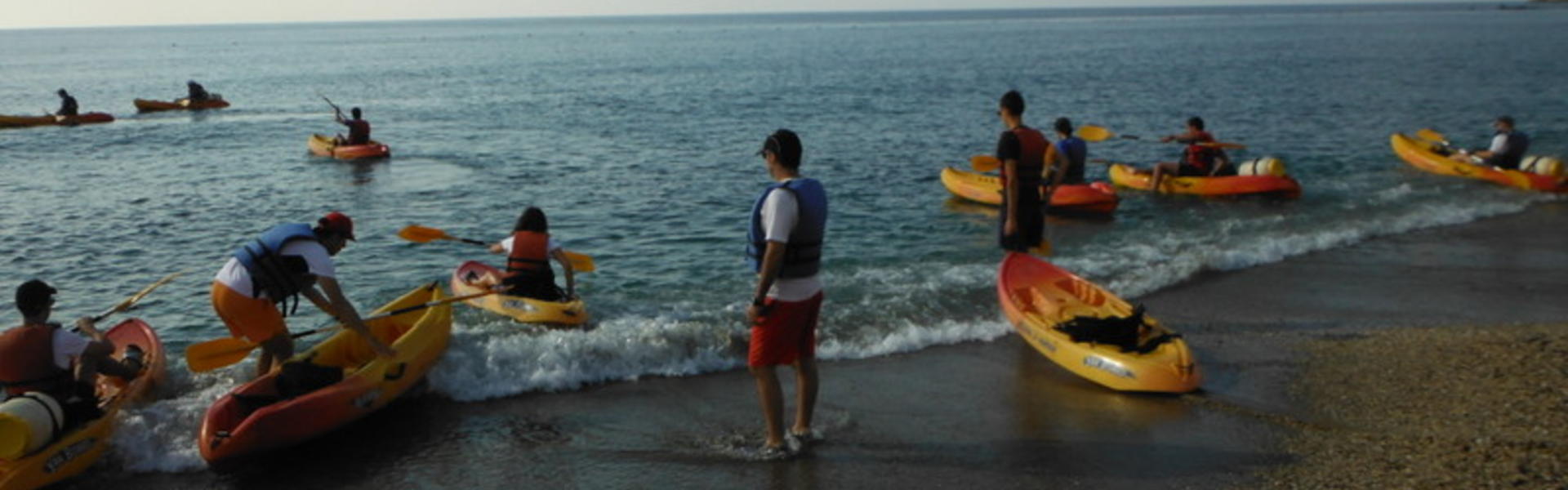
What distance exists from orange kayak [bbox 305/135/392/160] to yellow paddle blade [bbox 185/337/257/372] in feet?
51.0

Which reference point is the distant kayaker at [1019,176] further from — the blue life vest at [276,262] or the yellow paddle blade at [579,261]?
the blue life vest at [276,262]

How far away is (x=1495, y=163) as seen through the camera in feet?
55.0

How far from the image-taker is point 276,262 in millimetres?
6840

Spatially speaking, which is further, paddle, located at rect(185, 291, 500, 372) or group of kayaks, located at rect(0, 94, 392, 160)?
group of kayaks, located at rect(0, 94, 392, 160)

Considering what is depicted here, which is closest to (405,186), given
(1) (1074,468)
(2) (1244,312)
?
(2) (1244,312)

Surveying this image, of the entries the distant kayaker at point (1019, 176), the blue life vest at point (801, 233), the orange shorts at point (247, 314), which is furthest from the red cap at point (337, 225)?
the distant kayaker at point (1019, 176)

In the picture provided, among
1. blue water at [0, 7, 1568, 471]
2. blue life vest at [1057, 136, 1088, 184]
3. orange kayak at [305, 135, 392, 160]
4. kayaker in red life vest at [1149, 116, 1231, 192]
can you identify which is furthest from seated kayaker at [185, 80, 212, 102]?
blue life vest at [1057, 136, 1088, 184]

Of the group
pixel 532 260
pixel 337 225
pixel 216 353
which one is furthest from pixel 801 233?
pixel 532 260

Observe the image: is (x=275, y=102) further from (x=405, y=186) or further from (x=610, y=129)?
(x=405, y=186)

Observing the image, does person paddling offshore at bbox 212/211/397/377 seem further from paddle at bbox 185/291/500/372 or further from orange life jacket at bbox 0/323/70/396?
orange life jacket at bbox 0/323/70/396

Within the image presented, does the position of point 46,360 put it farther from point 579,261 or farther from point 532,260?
point 579,261

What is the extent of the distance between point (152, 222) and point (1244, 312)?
14555mm

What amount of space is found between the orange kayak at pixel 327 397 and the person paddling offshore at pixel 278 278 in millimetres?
340

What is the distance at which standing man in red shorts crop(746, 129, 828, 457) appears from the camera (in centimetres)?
565
